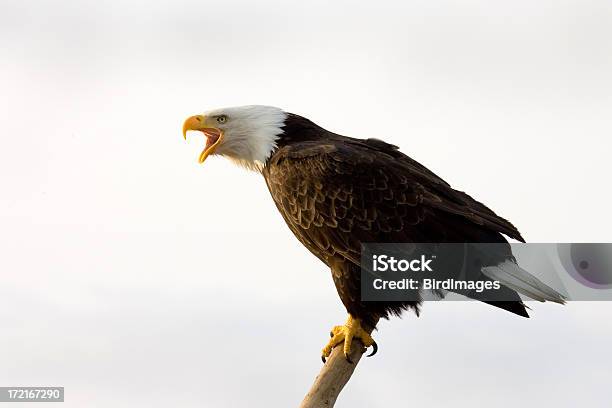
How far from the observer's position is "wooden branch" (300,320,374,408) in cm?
914

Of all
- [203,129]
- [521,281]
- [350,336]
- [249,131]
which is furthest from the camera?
[203,129]

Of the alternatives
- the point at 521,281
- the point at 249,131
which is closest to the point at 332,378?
the point at 521,281

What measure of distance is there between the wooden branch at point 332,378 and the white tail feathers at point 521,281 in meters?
1.24

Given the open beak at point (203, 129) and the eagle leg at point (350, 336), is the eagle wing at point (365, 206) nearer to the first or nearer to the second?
the eagle leg at point (350, 336)

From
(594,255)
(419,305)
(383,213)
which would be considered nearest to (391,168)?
(383,213)

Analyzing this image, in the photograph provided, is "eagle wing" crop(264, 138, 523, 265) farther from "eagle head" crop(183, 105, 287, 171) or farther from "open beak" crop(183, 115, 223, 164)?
"open beak" crop(183, 115, 223, 164)

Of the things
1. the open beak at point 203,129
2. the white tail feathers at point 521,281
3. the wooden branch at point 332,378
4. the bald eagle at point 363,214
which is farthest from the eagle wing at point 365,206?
the open beak at point 203,129

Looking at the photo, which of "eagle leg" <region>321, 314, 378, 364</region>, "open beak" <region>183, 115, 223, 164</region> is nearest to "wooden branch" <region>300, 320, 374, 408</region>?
"eagle leg" <region>321, 314, 378, 364</region>

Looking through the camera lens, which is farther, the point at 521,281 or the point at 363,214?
the point at 363,214

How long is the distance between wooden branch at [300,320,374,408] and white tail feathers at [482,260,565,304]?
4.06ft

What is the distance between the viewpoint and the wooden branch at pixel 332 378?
9.14m

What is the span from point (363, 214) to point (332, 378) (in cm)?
145

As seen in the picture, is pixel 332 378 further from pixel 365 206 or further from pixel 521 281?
pixel 521 281

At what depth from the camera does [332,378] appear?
30.6 ft
